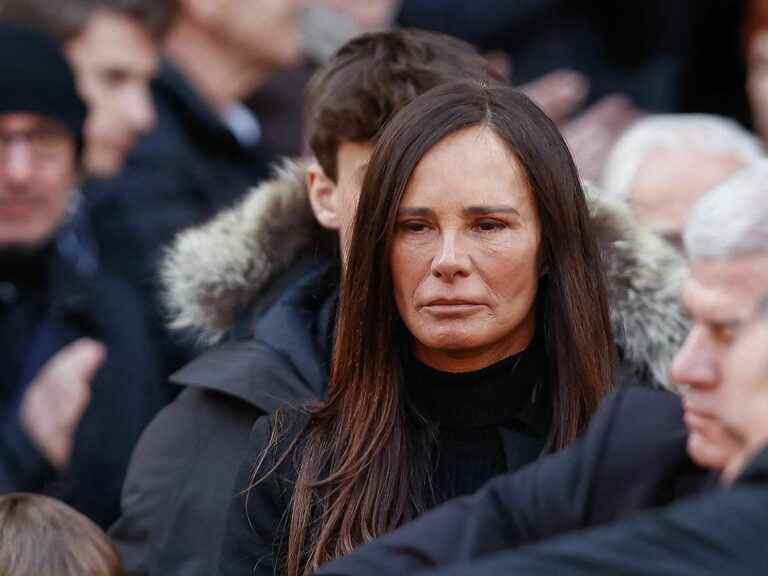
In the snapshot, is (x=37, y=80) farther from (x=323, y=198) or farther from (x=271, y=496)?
(x=271, y=496)

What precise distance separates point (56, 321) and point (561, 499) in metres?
2.79

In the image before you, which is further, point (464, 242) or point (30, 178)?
point (30, 178)

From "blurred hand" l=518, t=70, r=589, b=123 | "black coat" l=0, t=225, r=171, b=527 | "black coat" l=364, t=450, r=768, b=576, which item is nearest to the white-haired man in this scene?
"black coat" l=364, t=450, r=768, b=576

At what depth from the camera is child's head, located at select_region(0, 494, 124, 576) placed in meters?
3.34

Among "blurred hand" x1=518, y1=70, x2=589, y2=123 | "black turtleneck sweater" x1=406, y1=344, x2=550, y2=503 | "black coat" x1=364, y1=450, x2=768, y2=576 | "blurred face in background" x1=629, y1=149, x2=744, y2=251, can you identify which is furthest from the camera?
"blurred hand" x1=518, y1=70, x2=589, y2=123

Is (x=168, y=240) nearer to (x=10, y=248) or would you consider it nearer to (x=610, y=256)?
(x=10, y=248)

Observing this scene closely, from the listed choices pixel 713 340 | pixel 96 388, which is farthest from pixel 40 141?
pixel 713 340

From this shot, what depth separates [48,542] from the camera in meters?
3.39

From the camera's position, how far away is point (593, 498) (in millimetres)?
2451

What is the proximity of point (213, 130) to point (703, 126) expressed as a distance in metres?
1.68

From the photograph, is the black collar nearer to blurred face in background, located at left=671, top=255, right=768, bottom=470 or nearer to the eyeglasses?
blurred face in background, located at left=671, top=255, right=768, bottom=470

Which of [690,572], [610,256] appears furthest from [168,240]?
[690,572]

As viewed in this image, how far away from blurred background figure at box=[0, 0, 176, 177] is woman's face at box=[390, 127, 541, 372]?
2.81m

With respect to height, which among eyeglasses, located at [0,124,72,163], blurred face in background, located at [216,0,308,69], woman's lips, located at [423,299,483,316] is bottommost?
woman's lips, located at [423,299,483,316]
